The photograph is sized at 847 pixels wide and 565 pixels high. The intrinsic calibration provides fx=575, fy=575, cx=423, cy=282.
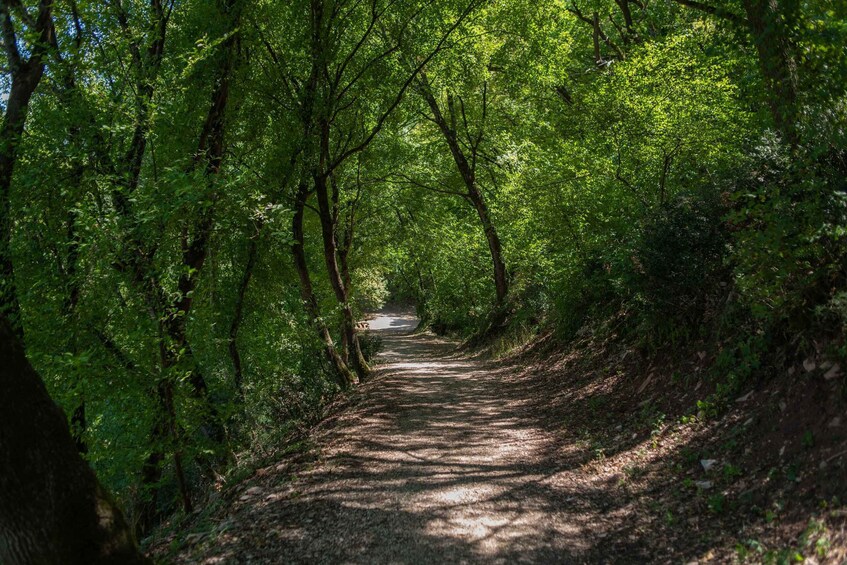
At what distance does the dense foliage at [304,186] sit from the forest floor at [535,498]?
1.33 metres

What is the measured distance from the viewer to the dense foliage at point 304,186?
19.1ft

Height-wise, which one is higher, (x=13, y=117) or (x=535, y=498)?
(x=13, y=117)

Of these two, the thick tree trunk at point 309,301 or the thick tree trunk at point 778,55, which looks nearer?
the thick tree trunk at point 778,55

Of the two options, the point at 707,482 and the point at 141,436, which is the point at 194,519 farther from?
the point at 707,482

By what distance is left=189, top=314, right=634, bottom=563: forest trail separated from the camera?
15.9 feet

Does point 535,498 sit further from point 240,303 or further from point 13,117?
point 240,303

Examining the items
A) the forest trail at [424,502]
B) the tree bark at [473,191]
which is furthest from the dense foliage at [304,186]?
the forest trail at [424,502]

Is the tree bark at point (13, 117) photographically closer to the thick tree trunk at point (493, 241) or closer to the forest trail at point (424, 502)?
the forest trail at point (424, 502)

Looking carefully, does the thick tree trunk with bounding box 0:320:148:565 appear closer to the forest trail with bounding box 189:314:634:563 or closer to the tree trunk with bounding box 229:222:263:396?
the forest trail with bounding box 189:314:634:563

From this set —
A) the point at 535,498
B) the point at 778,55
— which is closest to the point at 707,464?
the point at 535,498

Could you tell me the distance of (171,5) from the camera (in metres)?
9.30

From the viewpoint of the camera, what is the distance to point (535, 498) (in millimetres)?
5832

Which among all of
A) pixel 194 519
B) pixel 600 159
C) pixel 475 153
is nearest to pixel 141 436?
pixel 194 519

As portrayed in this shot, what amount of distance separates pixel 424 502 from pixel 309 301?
27.2ft
